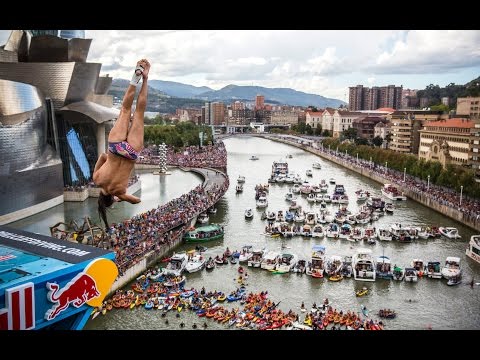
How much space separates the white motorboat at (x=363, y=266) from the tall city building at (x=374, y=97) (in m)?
66.7

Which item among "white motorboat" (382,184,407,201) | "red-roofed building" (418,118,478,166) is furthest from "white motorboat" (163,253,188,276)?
"red-roofed building" (418,118,478,166)

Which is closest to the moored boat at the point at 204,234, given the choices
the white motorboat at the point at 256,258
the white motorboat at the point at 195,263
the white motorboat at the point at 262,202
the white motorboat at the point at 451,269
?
the white motorboat at the point at 195,263

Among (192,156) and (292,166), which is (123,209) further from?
(292,166)

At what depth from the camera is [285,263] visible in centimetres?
1149

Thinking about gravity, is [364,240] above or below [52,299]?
below

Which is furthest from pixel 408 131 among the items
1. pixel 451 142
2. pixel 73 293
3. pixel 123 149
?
pixel 123 149

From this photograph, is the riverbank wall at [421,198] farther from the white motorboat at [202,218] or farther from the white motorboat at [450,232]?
the white motorboat at [202,218]

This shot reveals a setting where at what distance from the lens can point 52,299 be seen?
5086 millimetres

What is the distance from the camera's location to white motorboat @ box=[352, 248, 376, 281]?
10.9 m

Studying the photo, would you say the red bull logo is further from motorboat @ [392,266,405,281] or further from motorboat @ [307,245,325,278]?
motorboat @ [392,266,405,281]

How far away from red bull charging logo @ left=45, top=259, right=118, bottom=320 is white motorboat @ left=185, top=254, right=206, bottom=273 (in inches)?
215

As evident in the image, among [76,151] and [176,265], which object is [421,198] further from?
[76,151]
